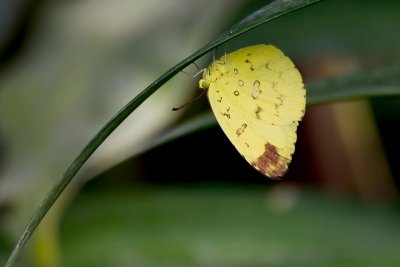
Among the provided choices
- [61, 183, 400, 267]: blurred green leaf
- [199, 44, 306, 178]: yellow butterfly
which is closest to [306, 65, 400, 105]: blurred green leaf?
[199, 44, 306, 178]: yellow butterfly

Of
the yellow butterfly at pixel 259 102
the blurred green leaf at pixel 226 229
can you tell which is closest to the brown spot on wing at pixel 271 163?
the yellow butterfly at pixel 259 102

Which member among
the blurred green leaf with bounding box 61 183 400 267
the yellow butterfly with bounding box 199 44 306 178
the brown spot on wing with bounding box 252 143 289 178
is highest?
the yellow butterfly with bounding box 199 44 306 178

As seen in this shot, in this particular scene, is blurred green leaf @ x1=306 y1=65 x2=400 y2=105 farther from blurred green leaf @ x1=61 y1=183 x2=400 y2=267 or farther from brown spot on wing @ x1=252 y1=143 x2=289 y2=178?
blurred green leaf @ x1=61 y1=183 x2=400 y2=267

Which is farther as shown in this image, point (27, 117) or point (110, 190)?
point (110, 190)

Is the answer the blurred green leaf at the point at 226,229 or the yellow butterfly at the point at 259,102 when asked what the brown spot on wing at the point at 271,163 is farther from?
the blurred green leaf at the point at 226,229

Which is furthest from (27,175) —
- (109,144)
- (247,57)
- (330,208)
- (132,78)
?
(247,57)

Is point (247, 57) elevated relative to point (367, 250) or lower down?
elevated

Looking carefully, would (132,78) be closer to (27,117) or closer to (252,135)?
(27,117)

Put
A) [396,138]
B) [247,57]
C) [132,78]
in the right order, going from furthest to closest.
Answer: [396,138]
[132,78]
[247,57]
